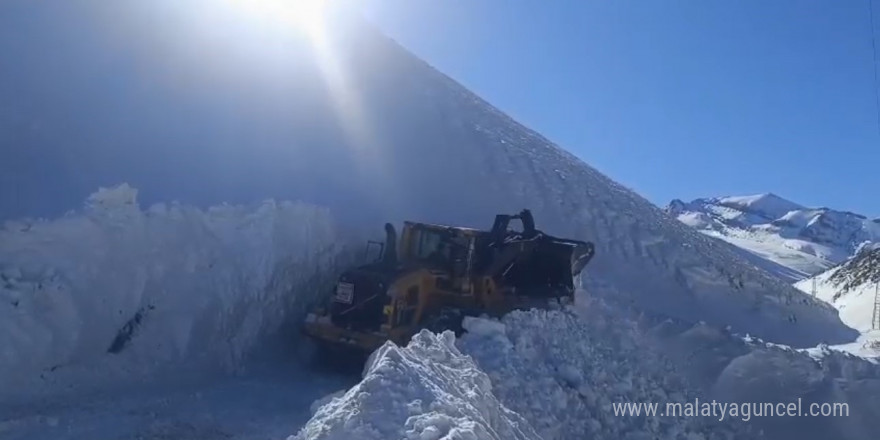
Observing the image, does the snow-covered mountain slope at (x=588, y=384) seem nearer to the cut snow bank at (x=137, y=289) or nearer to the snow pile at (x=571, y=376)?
the snow pile at (x=571, y=376)

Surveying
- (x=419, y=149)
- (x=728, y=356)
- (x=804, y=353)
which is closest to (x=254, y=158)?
(x=419, y=149)

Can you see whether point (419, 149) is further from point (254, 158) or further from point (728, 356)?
point (728, 356)

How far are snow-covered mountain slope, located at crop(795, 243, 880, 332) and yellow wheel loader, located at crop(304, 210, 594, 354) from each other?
1892cm

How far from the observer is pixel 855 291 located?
40594 millimetres

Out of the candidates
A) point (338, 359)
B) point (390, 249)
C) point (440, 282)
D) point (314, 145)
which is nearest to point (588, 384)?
point (440, 282)

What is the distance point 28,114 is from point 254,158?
388 centimetres

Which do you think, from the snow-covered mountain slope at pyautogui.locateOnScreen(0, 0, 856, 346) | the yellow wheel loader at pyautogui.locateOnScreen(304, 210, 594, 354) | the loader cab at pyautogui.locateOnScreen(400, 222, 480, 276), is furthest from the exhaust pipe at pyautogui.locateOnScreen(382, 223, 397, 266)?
the snow-covered mountain slope at pyautogui.locateOnScreen(0, 0, 856, 346)

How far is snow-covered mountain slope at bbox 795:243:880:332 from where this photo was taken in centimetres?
3241

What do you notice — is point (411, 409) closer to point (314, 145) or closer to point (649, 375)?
point (649, 375)

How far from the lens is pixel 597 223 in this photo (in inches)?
891

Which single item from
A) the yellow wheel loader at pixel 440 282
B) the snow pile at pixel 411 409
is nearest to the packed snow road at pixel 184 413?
the yellow wheel loader at pixel 440 282

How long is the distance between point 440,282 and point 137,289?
179 inches

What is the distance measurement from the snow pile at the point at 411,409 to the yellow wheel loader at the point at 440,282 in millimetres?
3698

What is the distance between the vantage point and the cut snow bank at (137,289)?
9.45 m
